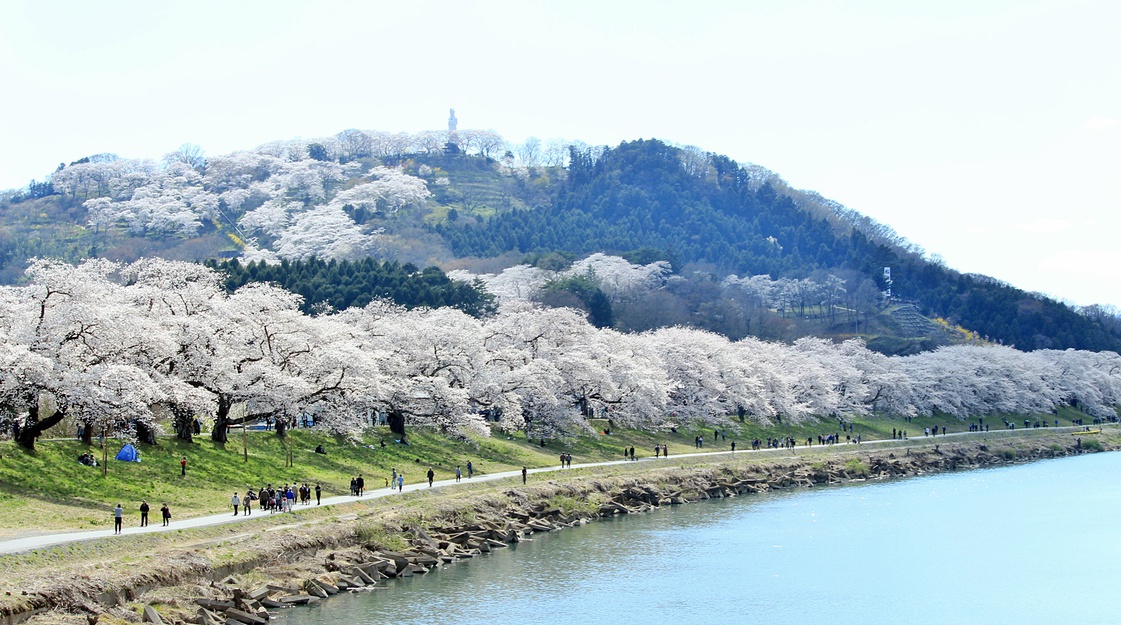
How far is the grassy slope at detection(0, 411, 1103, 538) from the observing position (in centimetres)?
3006

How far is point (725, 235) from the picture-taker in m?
172

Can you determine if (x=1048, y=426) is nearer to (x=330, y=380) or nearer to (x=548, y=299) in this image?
(x=548, y=299)

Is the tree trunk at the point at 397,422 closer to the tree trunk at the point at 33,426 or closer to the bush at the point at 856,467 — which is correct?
the tree trunk at the point at 33,426

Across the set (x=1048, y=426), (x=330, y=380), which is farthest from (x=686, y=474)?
(x=1048, y=426)

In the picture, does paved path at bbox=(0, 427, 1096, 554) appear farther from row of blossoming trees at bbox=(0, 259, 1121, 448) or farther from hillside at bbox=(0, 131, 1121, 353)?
hillside at bbox=(0, 131, 1121, 353)

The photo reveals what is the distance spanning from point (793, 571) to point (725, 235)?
459ft

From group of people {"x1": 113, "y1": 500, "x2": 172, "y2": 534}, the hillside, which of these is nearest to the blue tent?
group of people {"x1": 113, "y1": 500, "x2": 172, "y2": 534}

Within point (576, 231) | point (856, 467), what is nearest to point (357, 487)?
point (856, 467)

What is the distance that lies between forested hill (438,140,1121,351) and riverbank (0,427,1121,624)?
247 feet

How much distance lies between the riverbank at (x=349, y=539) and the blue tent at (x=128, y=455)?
21.6ft

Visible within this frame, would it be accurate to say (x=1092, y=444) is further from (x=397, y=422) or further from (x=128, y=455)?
(x=128, y=455)

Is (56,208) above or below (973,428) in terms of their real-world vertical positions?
above

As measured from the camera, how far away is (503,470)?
48469 mm

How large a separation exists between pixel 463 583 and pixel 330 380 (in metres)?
14.5
